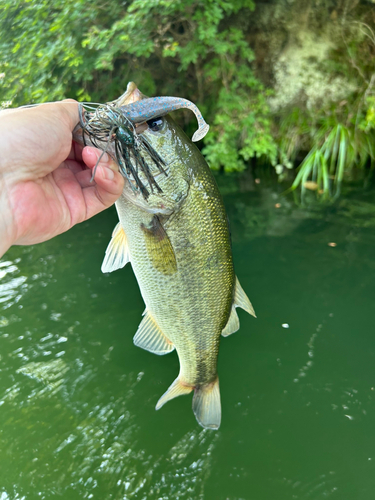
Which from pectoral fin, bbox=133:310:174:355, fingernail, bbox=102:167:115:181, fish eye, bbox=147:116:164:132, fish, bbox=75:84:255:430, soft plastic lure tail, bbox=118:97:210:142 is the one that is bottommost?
pectoral fin, bbox=133:310:174:355

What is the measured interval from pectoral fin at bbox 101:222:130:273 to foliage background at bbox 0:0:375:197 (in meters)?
4.64

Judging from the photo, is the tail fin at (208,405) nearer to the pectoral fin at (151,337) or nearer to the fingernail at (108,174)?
the pectoral fin at (151,337)

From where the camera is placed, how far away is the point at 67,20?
5395 mm

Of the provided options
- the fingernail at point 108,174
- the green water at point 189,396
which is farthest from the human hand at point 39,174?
the green water at point 189,396

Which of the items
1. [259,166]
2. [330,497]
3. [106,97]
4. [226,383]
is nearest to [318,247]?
[226,383]

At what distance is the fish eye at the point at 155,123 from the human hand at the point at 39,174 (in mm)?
224

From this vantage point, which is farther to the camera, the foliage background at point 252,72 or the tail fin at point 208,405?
the foliage background at point 252,72

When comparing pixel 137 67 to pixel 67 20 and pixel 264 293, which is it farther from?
pixel 264 293

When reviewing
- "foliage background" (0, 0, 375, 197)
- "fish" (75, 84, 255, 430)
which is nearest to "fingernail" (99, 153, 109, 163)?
"fish" (75, 84, 255, 430)

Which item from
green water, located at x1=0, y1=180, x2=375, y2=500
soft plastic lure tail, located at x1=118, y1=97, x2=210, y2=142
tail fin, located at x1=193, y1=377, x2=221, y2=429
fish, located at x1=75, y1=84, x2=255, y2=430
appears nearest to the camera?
soft plastic lure tail, located at x1=118, y1=97, x2=210, y2=142

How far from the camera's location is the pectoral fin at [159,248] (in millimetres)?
1697

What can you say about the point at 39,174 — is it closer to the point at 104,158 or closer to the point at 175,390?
the point at 104,158

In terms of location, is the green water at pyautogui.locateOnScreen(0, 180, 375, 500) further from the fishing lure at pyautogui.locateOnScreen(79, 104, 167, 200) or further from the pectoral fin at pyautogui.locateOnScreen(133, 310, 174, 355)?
the fishing lure at pyautogui.locateOnScreen(79, 104, 167, 200)

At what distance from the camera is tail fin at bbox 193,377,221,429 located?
2.14m
